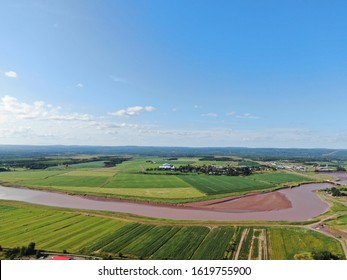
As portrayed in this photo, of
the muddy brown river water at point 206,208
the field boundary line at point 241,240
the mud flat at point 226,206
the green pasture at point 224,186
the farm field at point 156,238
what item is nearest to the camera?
the field boundary line at point 241,240

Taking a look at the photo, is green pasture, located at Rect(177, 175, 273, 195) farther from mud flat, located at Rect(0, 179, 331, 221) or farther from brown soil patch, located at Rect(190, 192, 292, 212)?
brown soil patch, located at Rect(190, 192, 292, 212)

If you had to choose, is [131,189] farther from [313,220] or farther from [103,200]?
[313,220]

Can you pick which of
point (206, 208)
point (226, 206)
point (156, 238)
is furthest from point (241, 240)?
point (226, 206)

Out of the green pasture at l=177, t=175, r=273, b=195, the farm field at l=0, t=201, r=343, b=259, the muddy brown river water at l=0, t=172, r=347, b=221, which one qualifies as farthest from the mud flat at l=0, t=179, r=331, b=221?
the farm field at l=0, t=201, r=343, b=259

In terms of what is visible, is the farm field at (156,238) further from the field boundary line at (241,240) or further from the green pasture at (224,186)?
the green pasture at (224,186)

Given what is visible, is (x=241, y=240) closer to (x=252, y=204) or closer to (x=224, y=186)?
(x=252, y=204)

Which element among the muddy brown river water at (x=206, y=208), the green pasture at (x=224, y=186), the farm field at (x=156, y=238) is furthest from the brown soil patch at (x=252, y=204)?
the farm field at (x=156, y=238)
